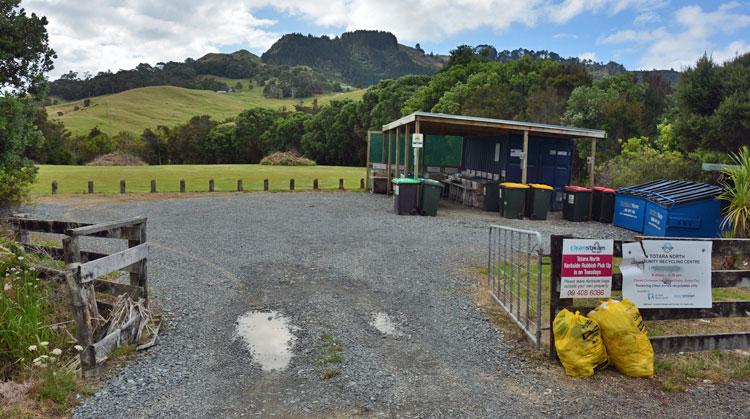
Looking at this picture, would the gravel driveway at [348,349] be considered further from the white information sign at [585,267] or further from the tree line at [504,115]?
the tree line at [504,115]

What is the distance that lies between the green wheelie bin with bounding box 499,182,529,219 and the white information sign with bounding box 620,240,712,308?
11.0 metres

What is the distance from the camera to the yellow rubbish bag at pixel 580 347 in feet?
15.8

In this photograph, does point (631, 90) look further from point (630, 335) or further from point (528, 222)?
point (630, 335)

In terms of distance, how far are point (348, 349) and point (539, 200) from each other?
1188 centimetres

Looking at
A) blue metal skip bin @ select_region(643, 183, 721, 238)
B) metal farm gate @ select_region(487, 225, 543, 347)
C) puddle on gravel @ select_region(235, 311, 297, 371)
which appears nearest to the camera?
puddle on gravel @ select_region(235, 311, 297, 371)

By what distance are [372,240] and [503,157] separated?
30.7 ft

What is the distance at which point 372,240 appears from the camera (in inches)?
467

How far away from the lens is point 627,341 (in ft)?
15.8

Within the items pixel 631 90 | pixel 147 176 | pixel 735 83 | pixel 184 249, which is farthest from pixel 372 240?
pixel 631 90

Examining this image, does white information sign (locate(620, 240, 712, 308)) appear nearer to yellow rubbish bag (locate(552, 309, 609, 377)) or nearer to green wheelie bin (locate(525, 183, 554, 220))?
yellow rubbish bag (locate(552, 309, 609, 377))

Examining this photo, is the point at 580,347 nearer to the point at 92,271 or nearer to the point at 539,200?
the point at 92,271

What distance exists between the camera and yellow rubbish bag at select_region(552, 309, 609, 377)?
4.81 meters

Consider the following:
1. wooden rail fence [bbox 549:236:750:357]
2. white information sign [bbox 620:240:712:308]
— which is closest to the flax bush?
wooden rail fence [bbox 549:236:750:357]

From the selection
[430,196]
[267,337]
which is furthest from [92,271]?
[430,196]
